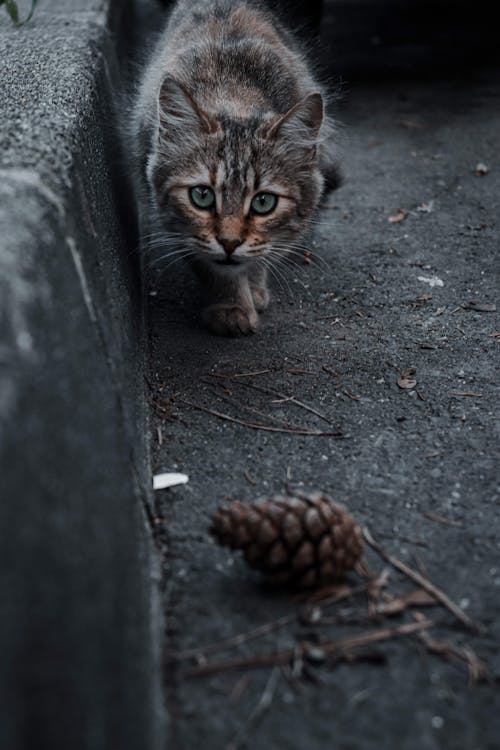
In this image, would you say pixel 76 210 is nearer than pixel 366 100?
Yes

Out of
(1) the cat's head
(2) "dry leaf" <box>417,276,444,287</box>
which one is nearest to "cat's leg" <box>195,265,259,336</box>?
(1) the cat's head

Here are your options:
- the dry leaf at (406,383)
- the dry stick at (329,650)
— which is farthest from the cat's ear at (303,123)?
the dry stick at (329,650)

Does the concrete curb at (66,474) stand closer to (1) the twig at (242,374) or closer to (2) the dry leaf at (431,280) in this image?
(1) the twig at (242,374)

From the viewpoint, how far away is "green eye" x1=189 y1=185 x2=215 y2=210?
2736 mm

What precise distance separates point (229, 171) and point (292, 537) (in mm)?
1485

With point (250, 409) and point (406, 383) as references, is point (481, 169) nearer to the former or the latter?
point (406, 383)

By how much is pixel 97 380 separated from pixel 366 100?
451cm

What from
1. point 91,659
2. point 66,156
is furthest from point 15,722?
point 66,156

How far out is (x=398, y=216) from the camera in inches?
153

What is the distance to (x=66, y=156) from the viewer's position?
1.80 m

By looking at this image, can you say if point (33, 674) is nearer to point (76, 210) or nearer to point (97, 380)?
point (97, 380)

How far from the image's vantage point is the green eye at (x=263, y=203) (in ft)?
9.05

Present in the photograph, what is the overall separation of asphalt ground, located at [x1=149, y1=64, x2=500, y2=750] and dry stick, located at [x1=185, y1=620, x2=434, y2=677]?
0.5 inches

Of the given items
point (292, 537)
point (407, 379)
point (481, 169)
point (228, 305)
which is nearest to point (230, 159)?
point (228, 305)
